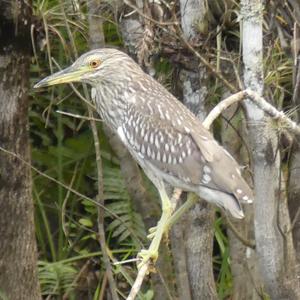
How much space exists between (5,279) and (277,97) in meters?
1.82

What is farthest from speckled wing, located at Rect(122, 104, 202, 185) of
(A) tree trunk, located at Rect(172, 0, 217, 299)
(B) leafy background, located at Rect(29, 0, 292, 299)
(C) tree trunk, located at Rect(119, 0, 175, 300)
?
(B) leafy background, located at Rect(29, 0, 292, 299)

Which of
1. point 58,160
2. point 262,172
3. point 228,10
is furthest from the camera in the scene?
point 58,160

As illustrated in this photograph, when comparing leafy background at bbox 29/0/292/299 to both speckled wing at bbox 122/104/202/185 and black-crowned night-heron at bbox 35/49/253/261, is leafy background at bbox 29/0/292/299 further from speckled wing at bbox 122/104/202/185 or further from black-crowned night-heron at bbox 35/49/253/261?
speckled wing at bbox 122/104/202/185

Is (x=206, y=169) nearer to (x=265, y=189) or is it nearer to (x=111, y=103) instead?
(x=265, y=189)

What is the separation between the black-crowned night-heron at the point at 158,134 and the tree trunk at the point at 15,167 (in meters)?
0.66

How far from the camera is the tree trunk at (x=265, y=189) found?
5.32m

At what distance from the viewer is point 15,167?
639cm

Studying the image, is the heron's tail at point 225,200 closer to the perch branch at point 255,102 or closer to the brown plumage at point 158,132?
the brown plumage at point 158,132

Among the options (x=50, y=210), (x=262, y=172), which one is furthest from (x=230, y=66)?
(x=50, y=210)

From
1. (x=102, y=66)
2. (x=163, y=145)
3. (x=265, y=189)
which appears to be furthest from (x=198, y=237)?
(x=102, y=66)

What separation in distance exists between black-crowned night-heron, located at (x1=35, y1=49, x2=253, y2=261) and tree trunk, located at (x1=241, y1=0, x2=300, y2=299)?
11.5 inches

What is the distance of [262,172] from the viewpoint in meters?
5.54

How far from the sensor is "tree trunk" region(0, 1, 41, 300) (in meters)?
6.19

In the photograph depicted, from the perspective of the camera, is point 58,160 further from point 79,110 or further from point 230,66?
point 230,66
